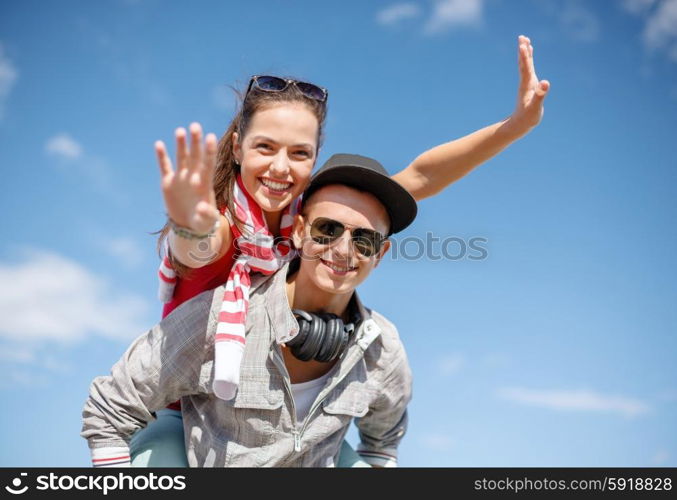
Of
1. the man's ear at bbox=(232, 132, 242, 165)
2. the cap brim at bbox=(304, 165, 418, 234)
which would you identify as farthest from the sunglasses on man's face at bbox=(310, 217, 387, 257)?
the man's ear at bbox=(232, 132, 242, 165)

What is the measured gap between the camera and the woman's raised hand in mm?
3395

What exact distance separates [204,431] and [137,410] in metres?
0.49

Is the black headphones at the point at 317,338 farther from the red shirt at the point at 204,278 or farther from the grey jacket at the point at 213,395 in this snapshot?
the red shirt at the point at 204,278

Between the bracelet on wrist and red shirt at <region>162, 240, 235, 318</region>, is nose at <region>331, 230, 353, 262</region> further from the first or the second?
the bracelet on wrist

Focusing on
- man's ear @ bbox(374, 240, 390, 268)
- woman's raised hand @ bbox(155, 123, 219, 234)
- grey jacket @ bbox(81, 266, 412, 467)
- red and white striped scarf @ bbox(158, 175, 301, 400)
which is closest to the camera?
woman's raised hand @ bbox(155, 123, 219, 234)

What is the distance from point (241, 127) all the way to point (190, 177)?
1677 millimetres

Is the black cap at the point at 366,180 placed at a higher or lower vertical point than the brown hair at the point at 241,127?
lower

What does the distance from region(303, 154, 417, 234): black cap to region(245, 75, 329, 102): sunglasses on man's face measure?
57cm

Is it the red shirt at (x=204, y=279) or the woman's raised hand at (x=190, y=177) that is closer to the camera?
the woman's raised hand at (x=190, y=177)

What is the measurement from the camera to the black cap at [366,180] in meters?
4.62

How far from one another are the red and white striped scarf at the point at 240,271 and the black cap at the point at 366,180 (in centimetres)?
40

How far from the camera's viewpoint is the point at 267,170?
4.66 meters

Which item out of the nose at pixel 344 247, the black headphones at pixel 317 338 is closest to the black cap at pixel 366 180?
the nose at pixel 344 247
